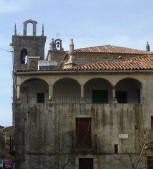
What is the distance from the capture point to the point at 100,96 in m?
32.7

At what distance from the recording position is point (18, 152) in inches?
1210

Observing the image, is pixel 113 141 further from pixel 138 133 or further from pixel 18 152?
pixel 18 152

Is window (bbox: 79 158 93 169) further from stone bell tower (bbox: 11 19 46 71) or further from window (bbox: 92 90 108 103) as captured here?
stone bell tower (bbox: 11 19 46 71)

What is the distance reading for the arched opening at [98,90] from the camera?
3253 cm

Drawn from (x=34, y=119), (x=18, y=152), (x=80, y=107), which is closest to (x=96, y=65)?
(x=80, y=107)

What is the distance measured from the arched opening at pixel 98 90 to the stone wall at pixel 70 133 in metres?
1.57

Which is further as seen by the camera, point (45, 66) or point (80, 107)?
point (45, 66)

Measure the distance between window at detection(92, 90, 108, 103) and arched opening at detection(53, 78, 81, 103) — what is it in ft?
3.29

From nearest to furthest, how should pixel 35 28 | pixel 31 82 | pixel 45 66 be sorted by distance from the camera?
pixel 31 82 < pixel 45 66 < pixel 35 28

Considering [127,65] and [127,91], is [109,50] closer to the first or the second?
[127,65]

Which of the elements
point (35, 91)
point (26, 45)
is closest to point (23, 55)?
point (26, 45)

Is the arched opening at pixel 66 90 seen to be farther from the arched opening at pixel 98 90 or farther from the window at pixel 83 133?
the window at pixel 83 133

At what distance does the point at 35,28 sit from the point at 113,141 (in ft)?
120

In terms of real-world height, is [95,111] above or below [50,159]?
above
